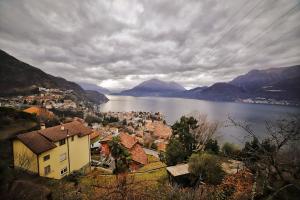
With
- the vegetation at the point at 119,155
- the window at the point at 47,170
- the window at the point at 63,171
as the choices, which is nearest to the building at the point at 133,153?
the vegetation at the point at 119,155

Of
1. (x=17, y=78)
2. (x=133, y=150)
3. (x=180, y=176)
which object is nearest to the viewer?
(x=180, y=176)

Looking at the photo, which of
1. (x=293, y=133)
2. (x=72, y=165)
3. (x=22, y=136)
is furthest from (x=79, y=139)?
(x=293, y=133)

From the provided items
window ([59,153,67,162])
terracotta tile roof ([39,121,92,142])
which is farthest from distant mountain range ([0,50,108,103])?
window ([59,153,67,162])

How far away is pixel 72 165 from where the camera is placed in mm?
20812

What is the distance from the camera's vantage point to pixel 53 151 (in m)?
17.7

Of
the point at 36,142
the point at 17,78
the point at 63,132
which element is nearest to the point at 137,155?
the point at 63,132

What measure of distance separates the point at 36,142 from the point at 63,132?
12.4ft

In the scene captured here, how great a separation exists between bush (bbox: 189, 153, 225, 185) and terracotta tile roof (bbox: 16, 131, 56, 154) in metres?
15.2

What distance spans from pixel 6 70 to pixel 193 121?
166351 mm

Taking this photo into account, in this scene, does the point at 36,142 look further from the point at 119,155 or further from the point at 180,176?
the point at 180,176

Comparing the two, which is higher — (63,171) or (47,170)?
(47,170)

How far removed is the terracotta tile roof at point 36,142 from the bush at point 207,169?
15.2 metres

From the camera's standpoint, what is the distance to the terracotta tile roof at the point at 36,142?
1570 centimetres

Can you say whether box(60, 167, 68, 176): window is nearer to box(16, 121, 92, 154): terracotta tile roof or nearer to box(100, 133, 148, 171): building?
box(16, 121, 92, 154): terracotta tile roof
